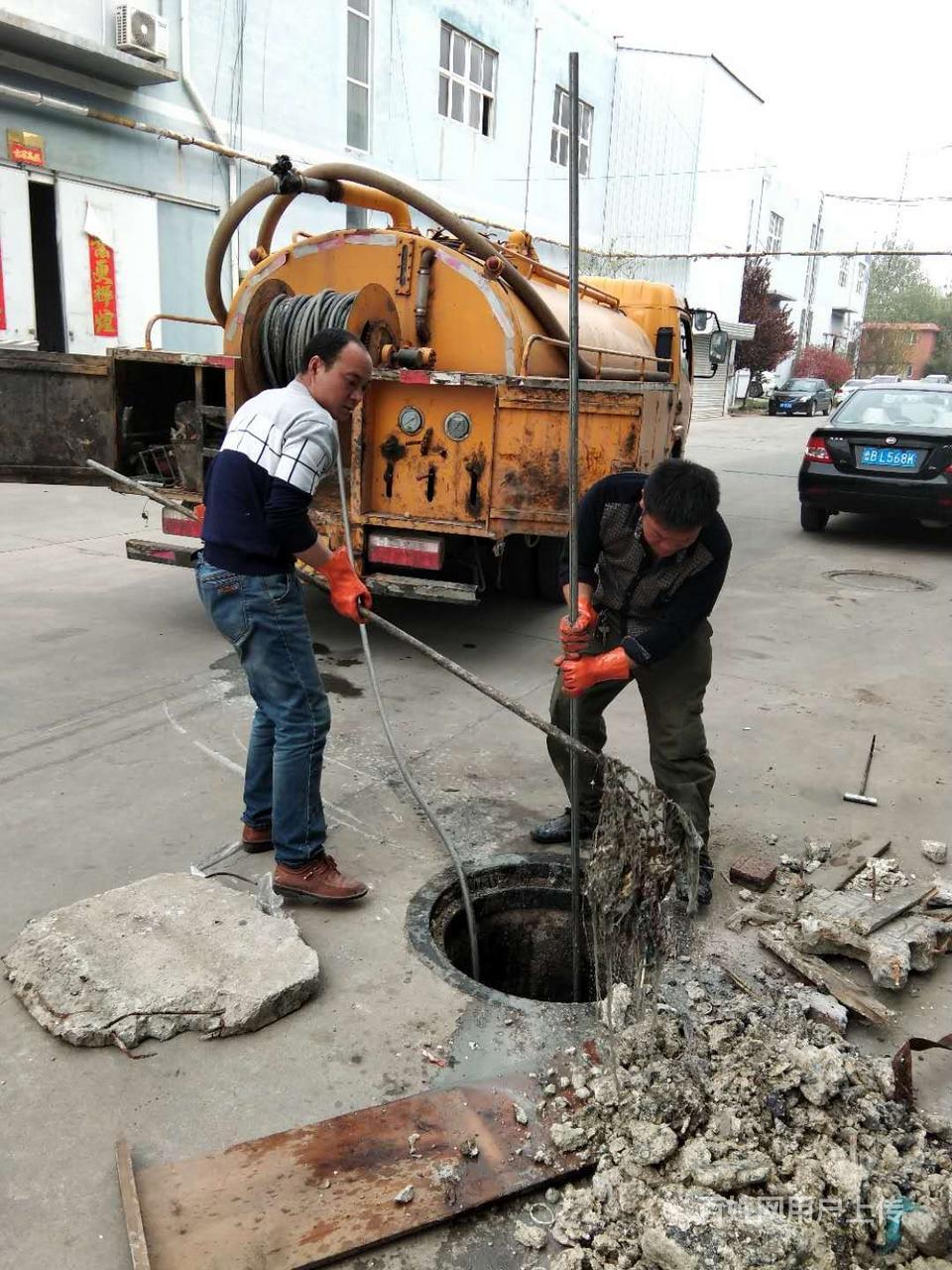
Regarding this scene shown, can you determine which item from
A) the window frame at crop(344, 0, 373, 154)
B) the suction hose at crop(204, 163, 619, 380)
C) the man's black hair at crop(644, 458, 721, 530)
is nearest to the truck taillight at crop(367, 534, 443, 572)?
the suction hose at crop(204, 163, 619, 380)

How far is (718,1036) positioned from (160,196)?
11658 millimetres

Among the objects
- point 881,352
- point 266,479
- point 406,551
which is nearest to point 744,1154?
point 266,479

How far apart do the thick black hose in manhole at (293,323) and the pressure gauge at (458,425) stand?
74 centimetres

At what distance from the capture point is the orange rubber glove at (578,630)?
318 cm

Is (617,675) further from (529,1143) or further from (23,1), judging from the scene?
(23,1)

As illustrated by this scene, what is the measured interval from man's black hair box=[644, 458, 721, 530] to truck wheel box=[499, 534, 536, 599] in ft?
12.0

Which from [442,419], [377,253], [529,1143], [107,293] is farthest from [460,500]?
[107,293]

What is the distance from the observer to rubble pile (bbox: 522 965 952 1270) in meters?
1.97

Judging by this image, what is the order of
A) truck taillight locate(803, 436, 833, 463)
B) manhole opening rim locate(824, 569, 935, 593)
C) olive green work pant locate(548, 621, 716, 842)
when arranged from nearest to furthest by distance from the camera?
olive green work pant locate(548, 621, 716, 842) → manhole opening rim locate(824, 569, 935, 593) → truck taillight locate(803, 436, 833, 463)

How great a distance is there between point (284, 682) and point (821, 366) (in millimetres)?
41976

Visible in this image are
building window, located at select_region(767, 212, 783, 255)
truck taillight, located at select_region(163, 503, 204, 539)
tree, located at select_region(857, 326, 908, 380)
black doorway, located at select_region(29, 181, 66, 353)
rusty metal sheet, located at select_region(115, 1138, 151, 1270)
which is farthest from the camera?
tree, located at select_region(857, 326, 908, 380)

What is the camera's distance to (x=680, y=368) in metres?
8.55

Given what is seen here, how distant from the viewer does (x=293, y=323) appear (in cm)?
535

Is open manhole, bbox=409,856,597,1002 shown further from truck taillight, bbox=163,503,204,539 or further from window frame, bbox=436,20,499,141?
window frame, bbox=436,20,499,141
